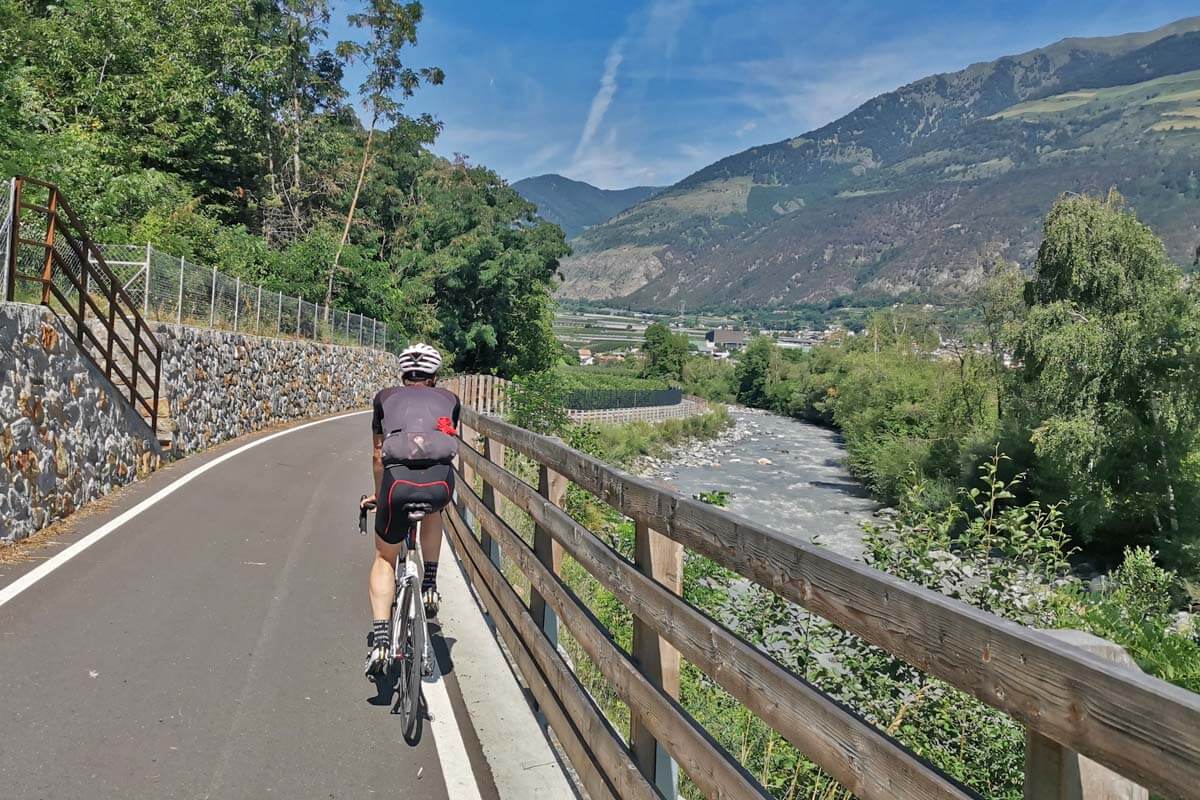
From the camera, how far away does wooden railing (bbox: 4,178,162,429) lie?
31.7 feet

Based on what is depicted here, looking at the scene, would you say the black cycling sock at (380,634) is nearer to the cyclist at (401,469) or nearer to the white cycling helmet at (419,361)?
the cyclist at (401,469)

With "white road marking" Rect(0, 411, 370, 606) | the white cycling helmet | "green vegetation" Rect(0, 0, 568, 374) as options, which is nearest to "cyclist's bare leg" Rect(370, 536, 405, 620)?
the white cycling helmet

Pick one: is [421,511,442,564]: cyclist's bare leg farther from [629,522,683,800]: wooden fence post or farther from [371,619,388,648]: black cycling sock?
[629,522,683,800]: wooden fence post

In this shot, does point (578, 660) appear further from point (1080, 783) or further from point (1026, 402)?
point (1026, 402)

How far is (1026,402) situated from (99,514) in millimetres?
34631

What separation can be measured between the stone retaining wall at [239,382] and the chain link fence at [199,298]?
0.37m

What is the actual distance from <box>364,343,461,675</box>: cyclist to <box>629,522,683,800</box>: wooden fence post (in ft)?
6.19

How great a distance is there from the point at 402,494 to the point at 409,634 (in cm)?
77

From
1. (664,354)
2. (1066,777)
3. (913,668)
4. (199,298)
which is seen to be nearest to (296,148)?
(199,298)

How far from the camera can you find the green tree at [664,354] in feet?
443

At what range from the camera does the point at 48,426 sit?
28.9 feet

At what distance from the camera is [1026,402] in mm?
35625

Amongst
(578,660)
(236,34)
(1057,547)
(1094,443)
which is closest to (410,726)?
(578,660)

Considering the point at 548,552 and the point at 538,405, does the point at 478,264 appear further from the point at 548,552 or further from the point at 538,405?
the point at 548,552
